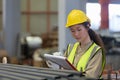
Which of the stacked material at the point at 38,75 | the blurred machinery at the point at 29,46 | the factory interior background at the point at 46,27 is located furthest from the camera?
the blurred machinery at the point at 29,46

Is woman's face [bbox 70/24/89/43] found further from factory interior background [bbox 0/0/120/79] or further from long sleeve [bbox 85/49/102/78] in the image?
factory interior background [bbox 0/0/120/79]

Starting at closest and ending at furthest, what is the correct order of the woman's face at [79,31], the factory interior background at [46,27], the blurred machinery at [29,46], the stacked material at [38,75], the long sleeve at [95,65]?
the stacked material at [38,75], the long sleeve at [95,65], the woman's face at [79,31], the factory interior background at [46,27], the blurred machinery at [29,46]

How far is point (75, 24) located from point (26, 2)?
12.9 meters

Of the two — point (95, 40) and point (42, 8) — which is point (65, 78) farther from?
point (42, 8)

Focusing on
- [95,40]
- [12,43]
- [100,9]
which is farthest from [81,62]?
[12,43]

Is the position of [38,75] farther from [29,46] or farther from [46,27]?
[46,27]

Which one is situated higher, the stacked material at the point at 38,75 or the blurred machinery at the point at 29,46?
the stacked material at the point at 38,75

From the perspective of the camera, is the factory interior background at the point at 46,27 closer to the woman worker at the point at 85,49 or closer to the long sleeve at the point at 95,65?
the woman worker at the point at 85,49

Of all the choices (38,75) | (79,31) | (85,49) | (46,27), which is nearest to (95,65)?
(85,49)

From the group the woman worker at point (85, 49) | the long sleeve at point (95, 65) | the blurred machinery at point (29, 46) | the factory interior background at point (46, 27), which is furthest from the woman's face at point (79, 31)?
the blurred machinery at point (29, 46)

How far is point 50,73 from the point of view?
69.1 inches

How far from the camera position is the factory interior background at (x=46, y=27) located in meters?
4.45

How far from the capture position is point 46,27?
15.1m

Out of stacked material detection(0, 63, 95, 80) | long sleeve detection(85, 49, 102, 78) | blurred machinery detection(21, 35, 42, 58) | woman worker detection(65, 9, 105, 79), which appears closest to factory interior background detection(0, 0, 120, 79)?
blurred machinery detection(21, 35, 42, 58)
